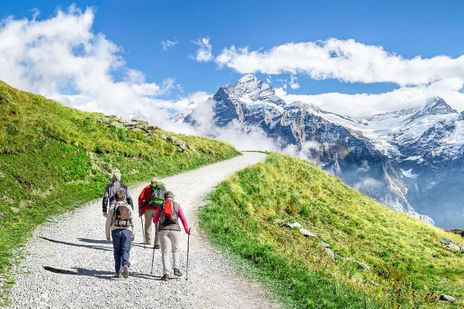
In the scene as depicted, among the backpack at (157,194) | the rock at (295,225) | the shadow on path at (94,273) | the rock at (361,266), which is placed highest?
the backpack at (157,194)

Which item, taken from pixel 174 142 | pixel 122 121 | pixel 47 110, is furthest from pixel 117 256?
pixel 122 121

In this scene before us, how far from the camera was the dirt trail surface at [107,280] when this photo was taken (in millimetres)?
11914

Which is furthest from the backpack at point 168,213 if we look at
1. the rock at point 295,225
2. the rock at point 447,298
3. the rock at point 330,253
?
the rock at point 447,298

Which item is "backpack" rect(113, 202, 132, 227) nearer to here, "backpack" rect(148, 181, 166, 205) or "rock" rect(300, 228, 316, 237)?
"backpack" rect(148, 181, 166, 205)

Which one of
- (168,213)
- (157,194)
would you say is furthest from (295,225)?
(168,213)

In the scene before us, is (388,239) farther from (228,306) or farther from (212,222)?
(228,306)

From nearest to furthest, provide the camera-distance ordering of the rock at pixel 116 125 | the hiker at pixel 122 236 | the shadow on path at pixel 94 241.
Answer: the hiker at pixel 122 236 → the shadow on path at pixel 94 241 → the rock at pixel 116 125

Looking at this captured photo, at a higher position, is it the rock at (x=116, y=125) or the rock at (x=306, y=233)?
the rock at (x=116, y=125)

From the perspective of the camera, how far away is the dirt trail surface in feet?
39.1

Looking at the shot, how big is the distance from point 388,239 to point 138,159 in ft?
72.9

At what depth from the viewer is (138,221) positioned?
22406 mm

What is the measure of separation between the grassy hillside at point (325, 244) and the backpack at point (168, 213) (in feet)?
13.2

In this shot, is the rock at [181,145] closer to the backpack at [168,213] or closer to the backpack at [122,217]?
the backpack at [168,213]

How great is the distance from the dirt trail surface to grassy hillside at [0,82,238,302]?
2.80ft
